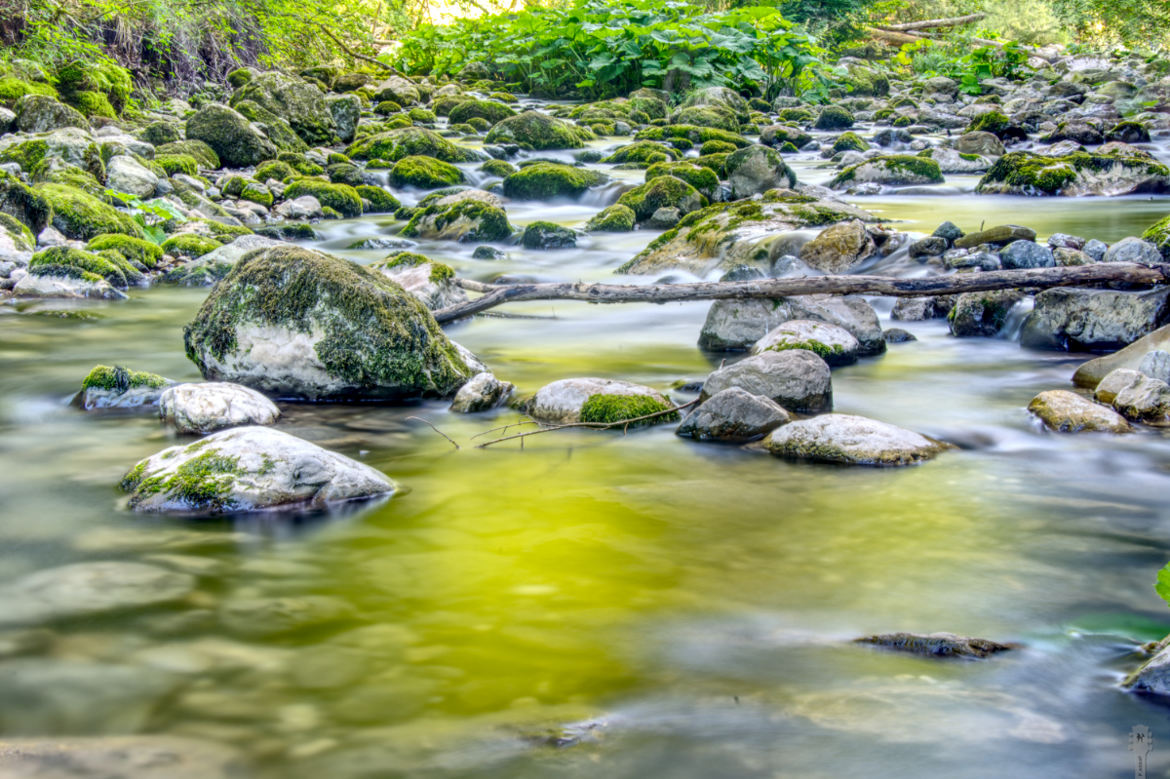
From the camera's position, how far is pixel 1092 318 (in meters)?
6.38

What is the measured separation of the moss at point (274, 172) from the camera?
14.2 meters

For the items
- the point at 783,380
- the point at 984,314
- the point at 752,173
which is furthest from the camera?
the point at 752,173

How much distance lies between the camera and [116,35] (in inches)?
696

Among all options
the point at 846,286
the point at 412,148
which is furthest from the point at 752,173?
the point at 846,286

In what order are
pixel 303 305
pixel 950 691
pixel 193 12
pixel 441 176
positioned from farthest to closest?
pixel 193 12
pixel 441 176
pixel 303 305
pixel 950 691

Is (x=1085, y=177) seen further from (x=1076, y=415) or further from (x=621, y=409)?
(x=621, y=409)

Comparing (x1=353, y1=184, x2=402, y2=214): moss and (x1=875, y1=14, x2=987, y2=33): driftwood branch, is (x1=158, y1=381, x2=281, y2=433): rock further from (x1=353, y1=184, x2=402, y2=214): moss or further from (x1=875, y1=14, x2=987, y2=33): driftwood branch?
(x1=875, y1=14, x2=987, y2=33): driftwood branch

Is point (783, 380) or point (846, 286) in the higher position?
point (846, 286)

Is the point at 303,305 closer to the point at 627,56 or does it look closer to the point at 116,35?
the point at 116,35

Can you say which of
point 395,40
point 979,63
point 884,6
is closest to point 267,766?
point 979,63

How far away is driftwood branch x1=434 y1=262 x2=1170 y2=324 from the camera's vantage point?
575cm

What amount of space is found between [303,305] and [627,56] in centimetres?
2074

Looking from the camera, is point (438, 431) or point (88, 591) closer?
point (88, 591)

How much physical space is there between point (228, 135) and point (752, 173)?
27.4 ft
